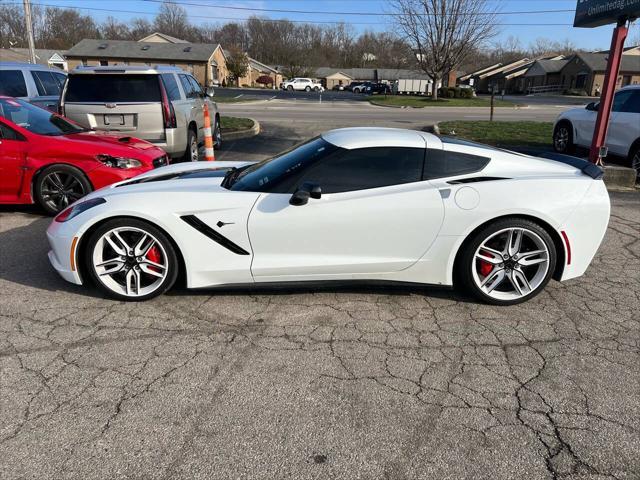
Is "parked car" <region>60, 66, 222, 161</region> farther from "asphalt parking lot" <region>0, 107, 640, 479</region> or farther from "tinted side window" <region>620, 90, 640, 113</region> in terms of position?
"tinted side window" <region>620, 90, 640, 113</region>

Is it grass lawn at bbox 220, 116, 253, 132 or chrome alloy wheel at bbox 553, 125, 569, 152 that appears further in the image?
grass lawn at bbox 220, 116, 253, 132

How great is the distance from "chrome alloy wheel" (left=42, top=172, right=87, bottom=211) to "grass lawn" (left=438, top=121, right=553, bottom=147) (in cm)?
991

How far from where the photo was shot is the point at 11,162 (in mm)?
5750

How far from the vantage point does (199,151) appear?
969 cm

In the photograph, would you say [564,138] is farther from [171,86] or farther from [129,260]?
[129,260]

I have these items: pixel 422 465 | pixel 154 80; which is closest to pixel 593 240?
pixel 422 465

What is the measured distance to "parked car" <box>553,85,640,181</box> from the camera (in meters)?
8.83

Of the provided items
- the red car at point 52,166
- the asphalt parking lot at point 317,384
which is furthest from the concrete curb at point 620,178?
the red car at point 52,166

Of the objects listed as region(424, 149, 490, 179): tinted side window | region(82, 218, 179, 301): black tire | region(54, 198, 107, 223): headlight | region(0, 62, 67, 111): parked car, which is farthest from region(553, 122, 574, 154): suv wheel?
region(0, 62, 67, 111): parked car

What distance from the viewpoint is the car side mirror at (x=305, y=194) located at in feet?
11.3

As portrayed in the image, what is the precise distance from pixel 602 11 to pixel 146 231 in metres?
8.49

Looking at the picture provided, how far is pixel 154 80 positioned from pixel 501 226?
632cm

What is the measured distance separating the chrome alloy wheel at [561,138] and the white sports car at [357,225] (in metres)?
7.94

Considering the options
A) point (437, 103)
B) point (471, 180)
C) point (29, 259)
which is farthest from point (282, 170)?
point (437, 103)
